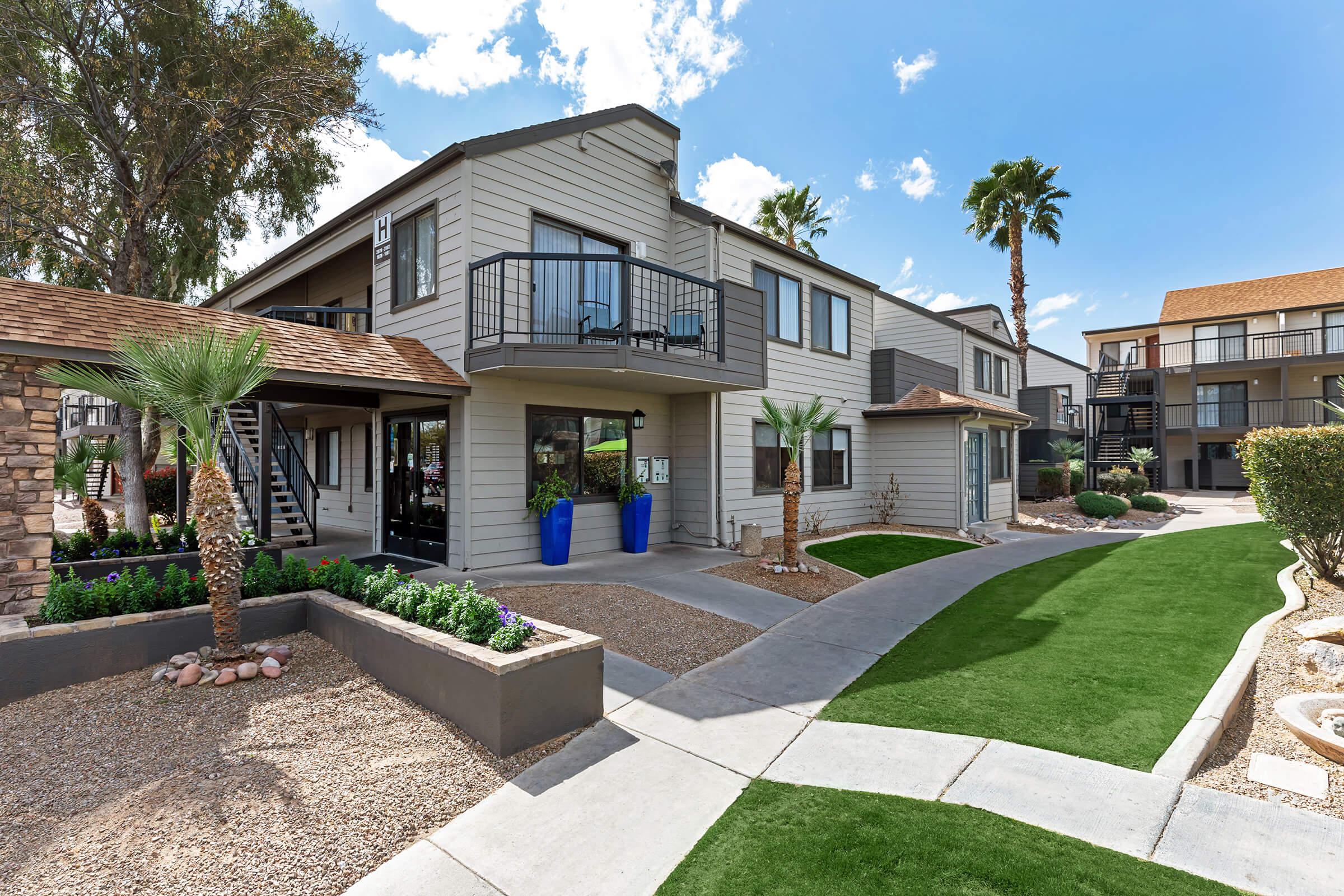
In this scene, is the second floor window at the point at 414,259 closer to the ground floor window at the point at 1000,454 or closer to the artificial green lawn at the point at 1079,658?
the artificial green lawn at the point at 1079,658

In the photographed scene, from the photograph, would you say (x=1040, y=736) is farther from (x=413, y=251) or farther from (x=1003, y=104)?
(x=1003, y=104)

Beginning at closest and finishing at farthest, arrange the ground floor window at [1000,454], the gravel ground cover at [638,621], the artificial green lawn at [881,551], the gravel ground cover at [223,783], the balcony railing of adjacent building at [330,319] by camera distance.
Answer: the gravel ground cover at [223,783], the gravel ground cover at [638,621], the artificial green lawn at [881,551], the balcony railing of adjacent building at [330,319], the ground floor window at [1000,454]

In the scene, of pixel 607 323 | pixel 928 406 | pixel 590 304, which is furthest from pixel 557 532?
pixel 928 406

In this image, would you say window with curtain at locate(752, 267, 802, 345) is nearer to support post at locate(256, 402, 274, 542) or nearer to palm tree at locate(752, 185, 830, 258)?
support post at locate(256, 402, 274, 542)

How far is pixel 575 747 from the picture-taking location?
158 inches

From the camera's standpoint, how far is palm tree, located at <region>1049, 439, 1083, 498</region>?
870 inches

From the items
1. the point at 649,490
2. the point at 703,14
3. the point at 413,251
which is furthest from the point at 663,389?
the point at 703,14

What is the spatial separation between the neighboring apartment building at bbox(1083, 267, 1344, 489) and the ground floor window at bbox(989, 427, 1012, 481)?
12.3 metres

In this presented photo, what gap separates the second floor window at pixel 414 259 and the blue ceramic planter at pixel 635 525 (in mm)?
4785

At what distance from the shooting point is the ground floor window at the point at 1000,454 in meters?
16.2

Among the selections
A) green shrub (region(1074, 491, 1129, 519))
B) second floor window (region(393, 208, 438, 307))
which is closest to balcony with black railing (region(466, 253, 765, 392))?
second floor window (region(393, 208, 438, 307))

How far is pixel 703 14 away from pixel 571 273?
5.98 m

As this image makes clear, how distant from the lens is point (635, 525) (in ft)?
35.0

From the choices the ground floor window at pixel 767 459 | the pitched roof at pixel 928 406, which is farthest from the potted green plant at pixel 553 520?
the pitched roof at pixel 928 406
